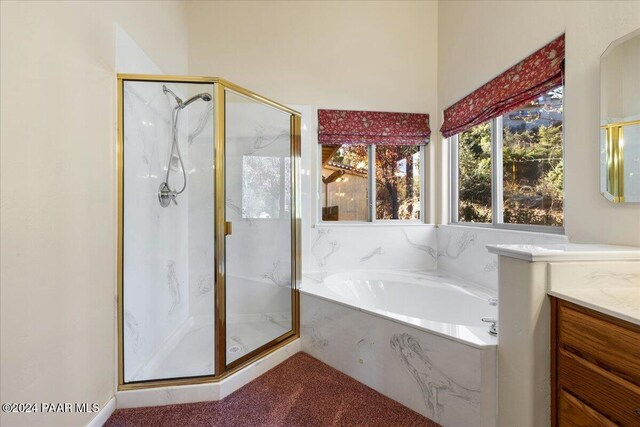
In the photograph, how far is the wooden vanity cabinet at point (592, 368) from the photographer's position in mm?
829

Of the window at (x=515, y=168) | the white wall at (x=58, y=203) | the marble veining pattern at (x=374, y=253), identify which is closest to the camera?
the white wall at (x=58, y=203)

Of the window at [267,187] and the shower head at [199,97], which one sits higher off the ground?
the shower head at [199,97]

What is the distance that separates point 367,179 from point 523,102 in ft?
4.61

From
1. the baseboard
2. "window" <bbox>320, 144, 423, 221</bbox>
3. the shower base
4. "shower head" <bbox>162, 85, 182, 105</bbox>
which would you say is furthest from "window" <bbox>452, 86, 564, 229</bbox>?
the baseboard

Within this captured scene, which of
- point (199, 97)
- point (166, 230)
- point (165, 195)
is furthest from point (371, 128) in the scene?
point (166, 230)

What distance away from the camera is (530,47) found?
180 centimetres

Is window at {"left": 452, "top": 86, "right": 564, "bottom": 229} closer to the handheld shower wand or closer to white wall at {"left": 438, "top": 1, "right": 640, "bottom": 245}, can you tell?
white wall at {"left": 438, "top": 1, "right": 640, "bottom": 245}

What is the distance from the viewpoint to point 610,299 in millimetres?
971

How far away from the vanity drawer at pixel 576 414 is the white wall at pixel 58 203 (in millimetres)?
1857

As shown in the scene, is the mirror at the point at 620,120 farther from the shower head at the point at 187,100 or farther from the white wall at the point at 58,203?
the white wall at the point at 58,203

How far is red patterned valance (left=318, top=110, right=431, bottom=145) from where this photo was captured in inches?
109

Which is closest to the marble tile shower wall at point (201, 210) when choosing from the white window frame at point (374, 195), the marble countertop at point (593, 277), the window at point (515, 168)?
the white window frame at point (374, 195)

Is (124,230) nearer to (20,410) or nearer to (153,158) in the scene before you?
(153,158)

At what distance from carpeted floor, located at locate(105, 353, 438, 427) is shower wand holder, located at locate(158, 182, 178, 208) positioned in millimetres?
1258
